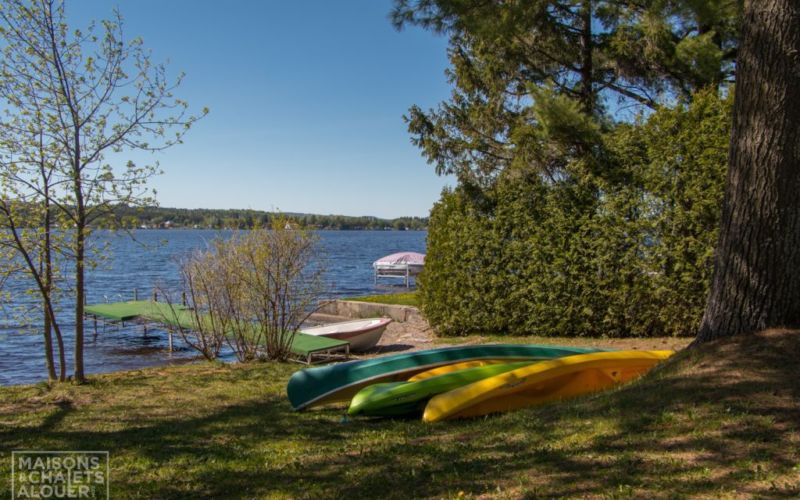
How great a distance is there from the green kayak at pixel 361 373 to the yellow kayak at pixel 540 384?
3.58ft

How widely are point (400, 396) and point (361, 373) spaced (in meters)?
1.01

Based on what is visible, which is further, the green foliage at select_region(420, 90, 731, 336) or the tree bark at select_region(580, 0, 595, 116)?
the tree bark at select_region(580, 0, 595, 116)

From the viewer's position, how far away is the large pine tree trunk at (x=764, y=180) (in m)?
4.70

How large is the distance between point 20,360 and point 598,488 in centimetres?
1757

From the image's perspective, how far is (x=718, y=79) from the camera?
39.7ft

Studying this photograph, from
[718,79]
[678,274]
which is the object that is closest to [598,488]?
[678,274]

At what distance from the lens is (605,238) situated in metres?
10.7

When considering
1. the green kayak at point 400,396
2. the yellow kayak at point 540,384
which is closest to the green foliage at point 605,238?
the yellow kayak at point 540,384

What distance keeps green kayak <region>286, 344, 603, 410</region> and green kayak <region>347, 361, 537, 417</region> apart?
573mm

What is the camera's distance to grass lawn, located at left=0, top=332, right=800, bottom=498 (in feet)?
10.7

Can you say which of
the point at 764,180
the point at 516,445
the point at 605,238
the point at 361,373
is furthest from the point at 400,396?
the point at 605,238

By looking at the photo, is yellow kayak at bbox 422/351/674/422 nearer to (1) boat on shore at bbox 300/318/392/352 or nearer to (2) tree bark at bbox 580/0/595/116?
(2) tree bark at bbox 580/0/595/116

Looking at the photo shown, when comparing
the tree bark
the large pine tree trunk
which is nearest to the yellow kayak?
the large pine tree trunk

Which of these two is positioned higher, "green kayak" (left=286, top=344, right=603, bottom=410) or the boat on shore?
"green kayak" (left=286, top=344, right=603, bottom=410)
